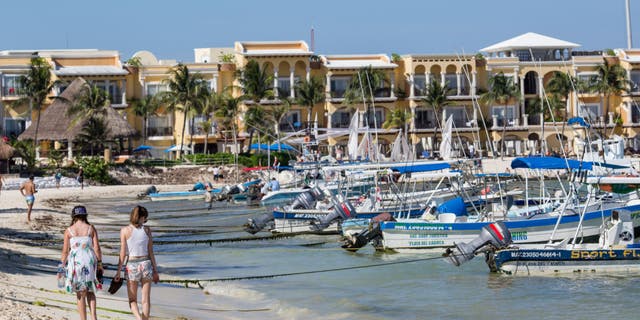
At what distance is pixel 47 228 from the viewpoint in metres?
38.2

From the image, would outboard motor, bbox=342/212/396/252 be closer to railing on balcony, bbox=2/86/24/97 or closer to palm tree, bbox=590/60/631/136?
railing on balcony, bbox=2/86/24/97

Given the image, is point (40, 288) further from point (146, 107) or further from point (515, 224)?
point (146, 107)

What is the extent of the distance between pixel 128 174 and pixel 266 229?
122 ft

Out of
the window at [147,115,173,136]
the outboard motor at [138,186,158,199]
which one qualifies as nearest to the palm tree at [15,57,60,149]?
the window at [147,115,173,136]

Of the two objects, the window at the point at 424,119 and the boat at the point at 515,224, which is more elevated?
the window at the point at 424,119

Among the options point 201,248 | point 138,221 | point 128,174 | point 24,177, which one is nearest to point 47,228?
point 201,248

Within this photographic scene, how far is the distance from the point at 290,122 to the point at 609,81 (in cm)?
2817

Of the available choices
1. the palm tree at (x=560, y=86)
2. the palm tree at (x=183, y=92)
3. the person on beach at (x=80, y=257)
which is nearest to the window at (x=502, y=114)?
the palm tree at (x=560, y=86)

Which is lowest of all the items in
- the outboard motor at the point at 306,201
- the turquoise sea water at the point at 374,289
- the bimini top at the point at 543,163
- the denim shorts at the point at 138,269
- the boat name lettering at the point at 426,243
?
the turquoise sea water at the point at 374,289

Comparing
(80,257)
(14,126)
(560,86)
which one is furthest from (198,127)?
(80,257)

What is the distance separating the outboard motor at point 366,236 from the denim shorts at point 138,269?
16005 millimetres

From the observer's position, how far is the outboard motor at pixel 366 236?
3073 cm

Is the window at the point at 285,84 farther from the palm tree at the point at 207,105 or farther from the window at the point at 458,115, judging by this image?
the window at the point at 458,115

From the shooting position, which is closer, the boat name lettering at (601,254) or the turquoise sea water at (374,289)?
the turquoise sea water at (374,289)
